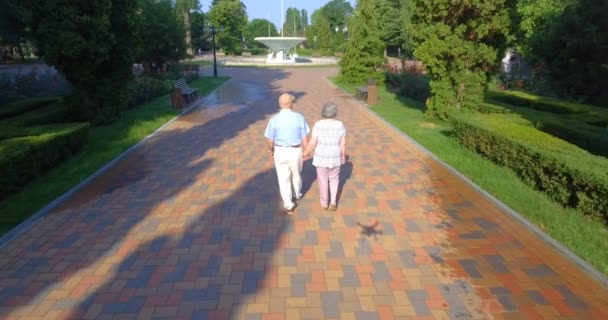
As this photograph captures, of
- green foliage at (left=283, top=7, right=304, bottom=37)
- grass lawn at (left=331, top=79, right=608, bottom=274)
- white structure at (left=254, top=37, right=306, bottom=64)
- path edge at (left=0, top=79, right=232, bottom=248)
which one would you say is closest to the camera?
grass lawn at (left=331, top=79, right=608, bottom=274)

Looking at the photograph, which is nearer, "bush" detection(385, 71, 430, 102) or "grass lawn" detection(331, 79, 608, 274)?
"grass lawn" detection(331, 79, 608, 274)

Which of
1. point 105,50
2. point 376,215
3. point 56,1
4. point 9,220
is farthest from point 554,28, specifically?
point 9,220

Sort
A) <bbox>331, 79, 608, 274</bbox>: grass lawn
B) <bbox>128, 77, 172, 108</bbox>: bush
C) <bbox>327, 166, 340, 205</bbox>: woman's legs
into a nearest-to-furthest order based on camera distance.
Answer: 1. <bbox>331, 79, 608, 274</bbox>: grass lawn
2. <bbox>327, 166, 340, 205</bbox>: woman's legs
3. <bbox>128, 77, 172, 108</bbox>: bush

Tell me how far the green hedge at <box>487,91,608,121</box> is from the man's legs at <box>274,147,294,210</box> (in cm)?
770

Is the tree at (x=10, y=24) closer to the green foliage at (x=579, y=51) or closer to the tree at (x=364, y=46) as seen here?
the tree at (x=364, y=46)

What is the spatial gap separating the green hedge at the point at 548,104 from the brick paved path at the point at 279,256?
4842mm

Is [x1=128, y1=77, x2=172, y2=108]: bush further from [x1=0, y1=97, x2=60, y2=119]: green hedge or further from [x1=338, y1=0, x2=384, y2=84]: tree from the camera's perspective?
[x1=338, y1=0, x2=384, y2=84]: tree

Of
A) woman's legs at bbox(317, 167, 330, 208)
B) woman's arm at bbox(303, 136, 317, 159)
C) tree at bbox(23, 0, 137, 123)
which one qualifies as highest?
tree at bbox(23, 0, 137, 123)

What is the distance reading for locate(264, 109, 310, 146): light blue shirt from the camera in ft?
17.0

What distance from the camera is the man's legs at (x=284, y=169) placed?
5328 mm

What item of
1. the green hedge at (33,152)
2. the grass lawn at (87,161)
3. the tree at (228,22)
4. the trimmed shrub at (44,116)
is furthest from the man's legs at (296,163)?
the tree at (228,22)

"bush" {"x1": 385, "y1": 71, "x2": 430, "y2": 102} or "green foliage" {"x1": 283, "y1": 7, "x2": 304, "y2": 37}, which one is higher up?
"green foliage" {"x1": 283, "y1": 7, "x2": 304, "y2": 37}

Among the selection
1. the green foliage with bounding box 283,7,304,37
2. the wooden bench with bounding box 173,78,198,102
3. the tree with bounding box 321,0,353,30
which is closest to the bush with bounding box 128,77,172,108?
the wooden bench with bounding box 173,78,198,102

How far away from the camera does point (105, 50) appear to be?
396 inches
